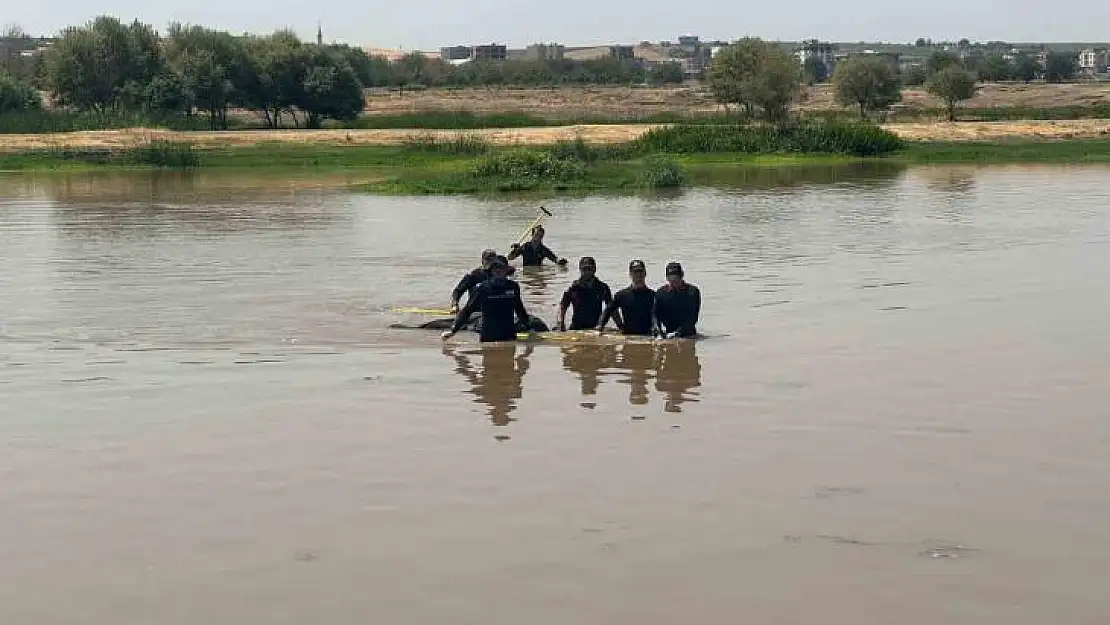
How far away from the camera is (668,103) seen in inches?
3910

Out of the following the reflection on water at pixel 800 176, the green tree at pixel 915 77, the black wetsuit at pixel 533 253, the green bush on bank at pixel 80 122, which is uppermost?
the green tree at pixel 915 77

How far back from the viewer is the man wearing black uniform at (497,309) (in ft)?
52.6

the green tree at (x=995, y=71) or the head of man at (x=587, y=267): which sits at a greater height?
the green tree at (x=995, y=71)

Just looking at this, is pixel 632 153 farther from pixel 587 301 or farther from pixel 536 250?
pixel 587 301

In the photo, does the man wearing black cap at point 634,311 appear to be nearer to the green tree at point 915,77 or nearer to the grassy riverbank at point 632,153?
the grassy riverbank at point 632,153

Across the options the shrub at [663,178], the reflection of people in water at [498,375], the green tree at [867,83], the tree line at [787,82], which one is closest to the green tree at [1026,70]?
the tree line at [787,82]

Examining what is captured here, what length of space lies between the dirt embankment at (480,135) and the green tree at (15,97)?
6.98m

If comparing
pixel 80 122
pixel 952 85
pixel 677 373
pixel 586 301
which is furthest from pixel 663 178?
pixel 952 85

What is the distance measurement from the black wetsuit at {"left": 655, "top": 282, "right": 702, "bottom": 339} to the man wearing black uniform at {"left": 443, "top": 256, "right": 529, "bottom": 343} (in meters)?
1.46

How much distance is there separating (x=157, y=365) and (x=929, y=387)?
25.6 feet

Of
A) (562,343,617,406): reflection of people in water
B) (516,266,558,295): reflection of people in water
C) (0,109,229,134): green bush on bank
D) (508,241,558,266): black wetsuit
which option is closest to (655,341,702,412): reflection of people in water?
(562,343,617,406): reflection of people in water

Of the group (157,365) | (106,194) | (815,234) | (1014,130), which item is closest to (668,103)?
(1014,130)

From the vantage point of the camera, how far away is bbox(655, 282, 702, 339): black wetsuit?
16266 mm

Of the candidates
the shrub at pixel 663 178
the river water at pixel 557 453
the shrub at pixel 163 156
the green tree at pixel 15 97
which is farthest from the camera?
the green tree at pixel 15 97
